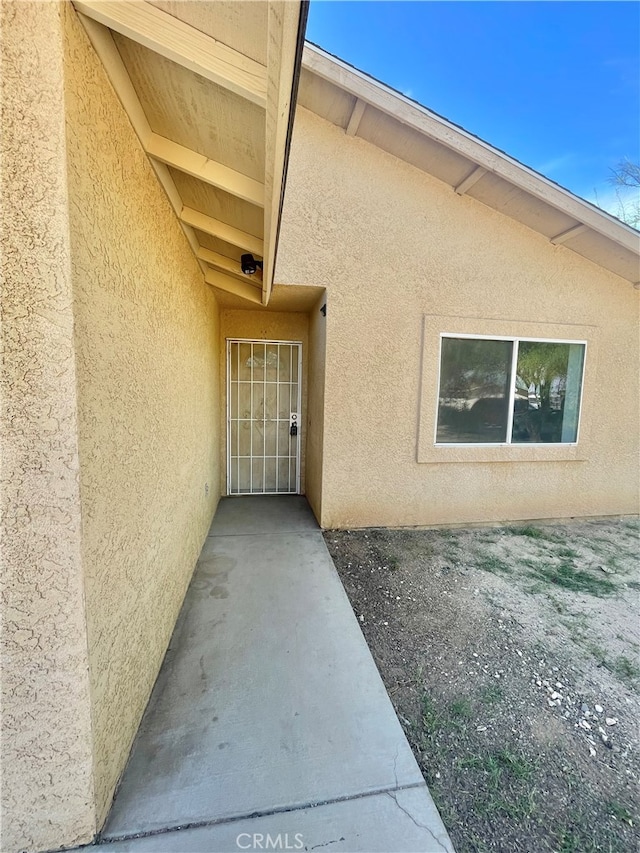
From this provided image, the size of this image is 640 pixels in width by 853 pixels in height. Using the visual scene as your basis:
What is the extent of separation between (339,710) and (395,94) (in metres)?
6.36

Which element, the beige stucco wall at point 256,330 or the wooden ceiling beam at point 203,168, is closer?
the wooden ceiling beam at point 203,168

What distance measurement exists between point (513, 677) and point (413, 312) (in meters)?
4.44

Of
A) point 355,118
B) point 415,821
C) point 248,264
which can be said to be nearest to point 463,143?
point 355,118

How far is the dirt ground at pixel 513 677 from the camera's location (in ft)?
5.77

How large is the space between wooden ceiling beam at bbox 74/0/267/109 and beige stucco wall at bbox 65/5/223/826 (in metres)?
0.17

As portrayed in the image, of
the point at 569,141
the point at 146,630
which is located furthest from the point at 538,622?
the point at 569,141

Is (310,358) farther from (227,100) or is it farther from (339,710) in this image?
(339,710)

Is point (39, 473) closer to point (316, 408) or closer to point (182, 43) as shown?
point (182, 43)

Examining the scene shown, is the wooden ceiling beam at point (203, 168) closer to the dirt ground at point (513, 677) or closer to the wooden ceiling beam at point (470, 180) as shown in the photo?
the dirt ground at point (513, 677)

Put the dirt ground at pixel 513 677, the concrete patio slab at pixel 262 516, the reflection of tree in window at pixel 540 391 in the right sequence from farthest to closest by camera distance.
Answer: the reflection of tree in window at pixel 540 391, the concrete patio slab at pixel 262 516, the dirt ground at pixel 513 677

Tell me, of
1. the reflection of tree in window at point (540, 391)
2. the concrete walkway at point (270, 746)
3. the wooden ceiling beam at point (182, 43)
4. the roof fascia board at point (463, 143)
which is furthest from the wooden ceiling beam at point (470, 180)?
the concrete walkway at point (270, 746)

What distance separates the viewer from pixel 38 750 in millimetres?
1448

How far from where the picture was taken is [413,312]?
500 centimetres

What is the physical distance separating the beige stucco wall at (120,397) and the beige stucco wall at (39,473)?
59mm
